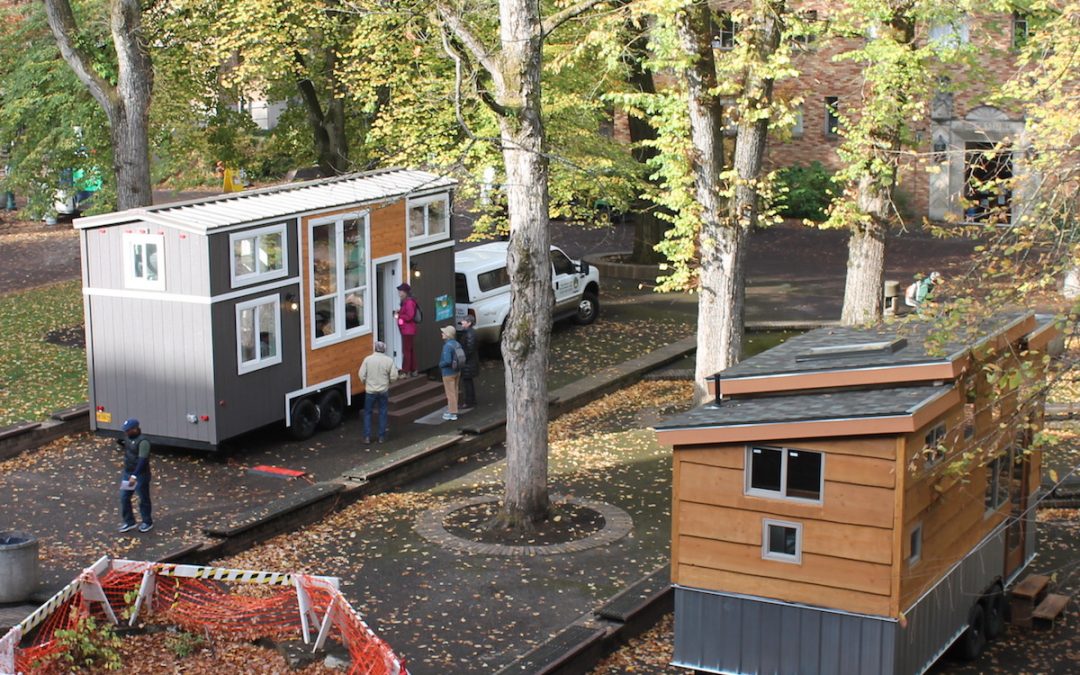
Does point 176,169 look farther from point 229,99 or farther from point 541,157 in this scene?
point 541,157

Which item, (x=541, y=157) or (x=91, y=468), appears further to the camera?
(x=91, y=468)

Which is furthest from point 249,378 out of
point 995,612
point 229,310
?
point 995,612

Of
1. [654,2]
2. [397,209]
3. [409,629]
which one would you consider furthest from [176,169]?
[409,629]


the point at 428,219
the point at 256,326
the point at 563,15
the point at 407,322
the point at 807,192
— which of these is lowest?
the point at 407,322

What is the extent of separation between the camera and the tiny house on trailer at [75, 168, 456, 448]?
19.8 metres

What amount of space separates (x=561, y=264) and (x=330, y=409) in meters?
8.63

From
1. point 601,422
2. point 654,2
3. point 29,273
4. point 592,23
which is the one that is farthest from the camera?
point 29,273

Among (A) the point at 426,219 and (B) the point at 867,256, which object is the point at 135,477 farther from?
(B) the point at 867,256

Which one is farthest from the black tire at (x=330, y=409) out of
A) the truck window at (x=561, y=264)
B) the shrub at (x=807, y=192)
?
the shrub at (x=807, y=192)

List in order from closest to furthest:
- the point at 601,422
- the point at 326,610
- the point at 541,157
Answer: the point at 326,610 < the point at 541,157 < the point at 601,422

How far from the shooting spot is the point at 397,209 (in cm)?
2373

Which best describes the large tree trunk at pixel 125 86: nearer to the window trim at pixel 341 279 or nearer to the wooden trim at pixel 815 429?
the window trim at pixel 341 279

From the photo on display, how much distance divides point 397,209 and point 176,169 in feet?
35.1

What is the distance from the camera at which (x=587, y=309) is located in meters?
30.4
